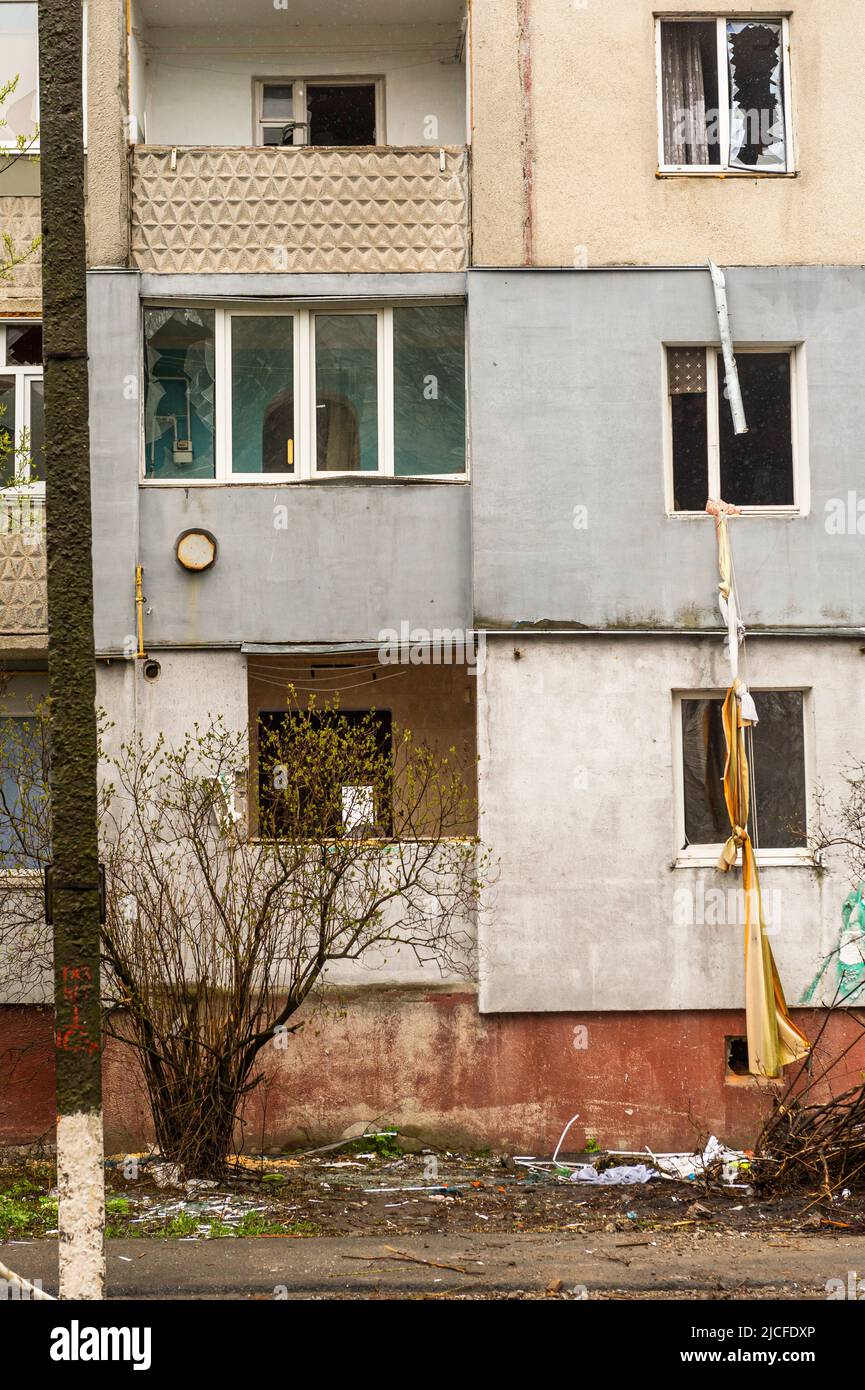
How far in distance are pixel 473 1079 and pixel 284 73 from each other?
31.4ft

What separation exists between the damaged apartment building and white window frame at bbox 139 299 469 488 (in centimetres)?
4

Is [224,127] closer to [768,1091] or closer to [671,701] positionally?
[671,701]

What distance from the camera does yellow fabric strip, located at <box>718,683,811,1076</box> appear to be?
12.1 m

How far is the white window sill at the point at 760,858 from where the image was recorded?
12.7 meters

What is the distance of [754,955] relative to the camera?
40.1 feet

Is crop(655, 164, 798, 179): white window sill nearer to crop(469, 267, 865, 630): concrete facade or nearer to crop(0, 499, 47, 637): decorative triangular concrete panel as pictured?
crop(469, 267, 865, 630): concrete facade

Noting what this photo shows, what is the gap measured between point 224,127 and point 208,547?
14.0 feet

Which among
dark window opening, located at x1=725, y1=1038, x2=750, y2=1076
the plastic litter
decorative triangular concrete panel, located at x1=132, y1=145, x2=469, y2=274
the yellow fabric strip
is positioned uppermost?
decorative triangular concrete panel, located at x1=132, y1=145, x2=469, y2=274

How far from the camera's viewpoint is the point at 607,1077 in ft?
41.0

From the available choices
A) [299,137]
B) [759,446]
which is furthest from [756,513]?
[299,137]

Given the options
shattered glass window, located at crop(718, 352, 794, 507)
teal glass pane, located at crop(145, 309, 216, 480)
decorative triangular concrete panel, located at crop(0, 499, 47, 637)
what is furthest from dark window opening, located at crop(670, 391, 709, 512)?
decorative triangular concrete panel, located at crop(0, 499, 47, 637)

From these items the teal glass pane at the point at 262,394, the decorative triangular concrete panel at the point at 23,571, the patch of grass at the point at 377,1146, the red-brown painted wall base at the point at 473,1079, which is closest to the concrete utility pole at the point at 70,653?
the red-brown painted wall base at the point at 473,1079

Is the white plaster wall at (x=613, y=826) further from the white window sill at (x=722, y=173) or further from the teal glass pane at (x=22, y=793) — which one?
the white window sill at (x=722, y=173)
